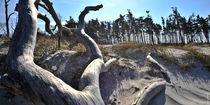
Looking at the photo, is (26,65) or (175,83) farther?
(175,83)

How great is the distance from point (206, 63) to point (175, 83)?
2012mm

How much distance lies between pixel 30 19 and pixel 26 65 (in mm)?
942

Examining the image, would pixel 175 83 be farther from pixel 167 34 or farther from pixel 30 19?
pixel 167 34

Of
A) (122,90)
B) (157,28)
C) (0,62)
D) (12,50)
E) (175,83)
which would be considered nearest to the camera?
(12,50)

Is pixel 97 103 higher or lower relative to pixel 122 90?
higher

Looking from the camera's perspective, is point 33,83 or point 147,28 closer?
point 33,83

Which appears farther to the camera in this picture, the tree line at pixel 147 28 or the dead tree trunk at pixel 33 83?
the tree line at pixel 147 28

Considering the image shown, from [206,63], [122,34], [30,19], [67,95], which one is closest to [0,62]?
[30,19]

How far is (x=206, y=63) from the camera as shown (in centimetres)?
416

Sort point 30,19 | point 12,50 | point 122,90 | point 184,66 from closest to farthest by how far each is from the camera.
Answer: point 12,50 → point 30,19 → point 122,90 → point 184,66

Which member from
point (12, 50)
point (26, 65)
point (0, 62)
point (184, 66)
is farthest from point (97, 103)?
point (184, 66)

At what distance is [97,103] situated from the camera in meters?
1.39

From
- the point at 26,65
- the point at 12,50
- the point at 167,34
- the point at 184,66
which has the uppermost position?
the point at 167,34

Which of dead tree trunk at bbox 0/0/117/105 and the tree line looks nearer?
dead tree trunk at bbox 0/0/117/105
